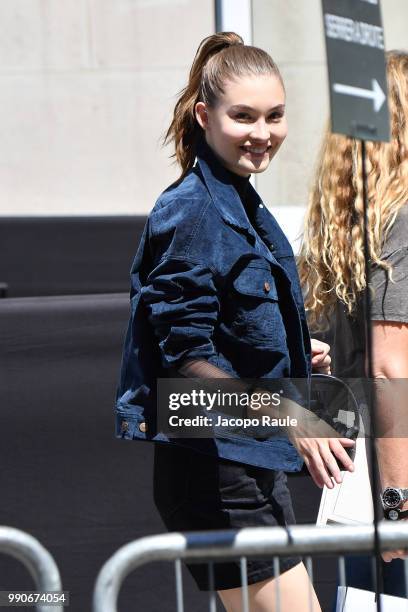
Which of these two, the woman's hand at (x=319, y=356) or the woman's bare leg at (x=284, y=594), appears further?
the woman's hand at (x=319, y=356)

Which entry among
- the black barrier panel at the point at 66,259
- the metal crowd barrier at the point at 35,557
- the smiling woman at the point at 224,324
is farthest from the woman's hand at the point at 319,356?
the black barrier panel at the point at 66,259

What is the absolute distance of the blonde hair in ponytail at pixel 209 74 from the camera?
2.35 meters

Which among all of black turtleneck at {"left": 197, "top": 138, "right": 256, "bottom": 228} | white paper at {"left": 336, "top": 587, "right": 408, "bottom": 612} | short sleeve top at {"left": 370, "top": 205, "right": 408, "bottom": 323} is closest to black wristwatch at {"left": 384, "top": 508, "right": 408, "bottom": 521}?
white paper at {"left": 336, "top": 587, "right": 408, "bottom": 612}

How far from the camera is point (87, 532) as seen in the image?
343 cm

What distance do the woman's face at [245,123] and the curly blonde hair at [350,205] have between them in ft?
1.19

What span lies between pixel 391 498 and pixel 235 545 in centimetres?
69

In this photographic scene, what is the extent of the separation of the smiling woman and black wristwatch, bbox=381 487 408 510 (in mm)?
260

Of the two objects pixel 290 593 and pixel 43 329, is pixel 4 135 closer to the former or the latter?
pixel 43 329

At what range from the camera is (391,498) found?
255 cm

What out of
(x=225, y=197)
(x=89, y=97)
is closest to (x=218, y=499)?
(x=225, y=197)

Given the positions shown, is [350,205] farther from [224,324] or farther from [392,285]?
[224,324]

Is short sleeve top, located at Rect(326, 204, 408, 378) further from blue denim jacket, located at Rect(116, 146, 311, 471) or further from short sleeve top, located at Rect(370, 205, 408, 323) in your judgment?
blue denim jacket, located at Rect(116, 146, 311, 471)

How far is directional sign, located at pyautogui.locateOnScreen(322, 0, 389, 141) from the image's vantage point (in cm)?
195

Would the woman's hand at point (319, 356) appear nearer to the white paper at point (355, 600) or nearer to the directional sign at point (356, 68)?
the white paper at point (355, 600)
